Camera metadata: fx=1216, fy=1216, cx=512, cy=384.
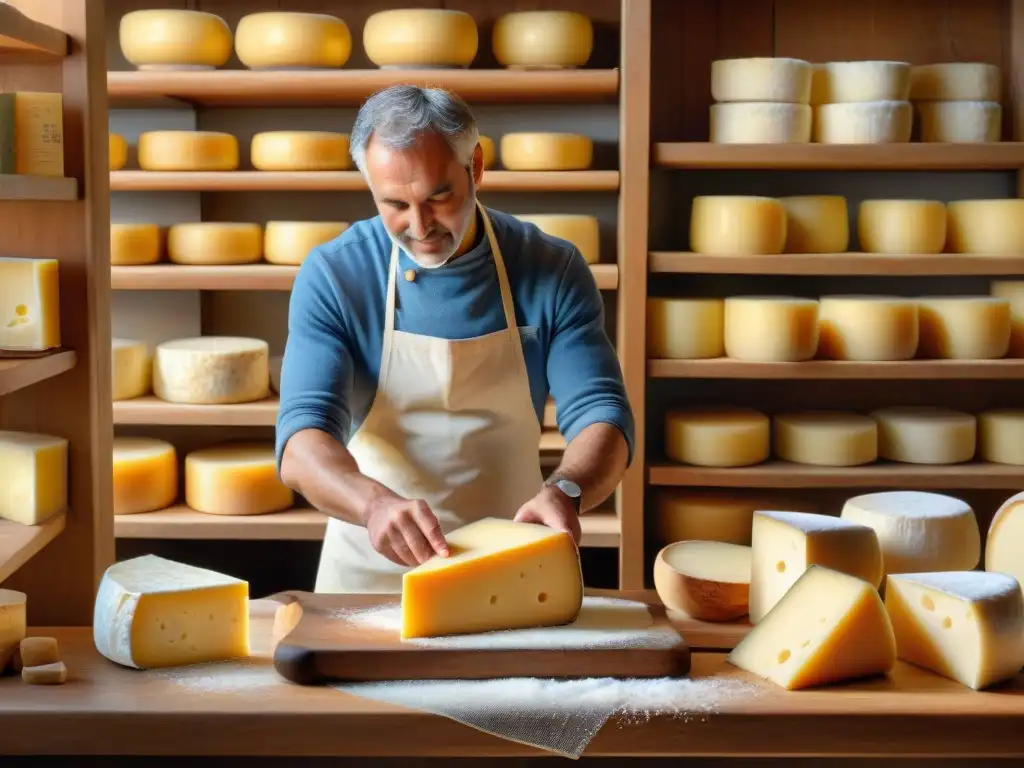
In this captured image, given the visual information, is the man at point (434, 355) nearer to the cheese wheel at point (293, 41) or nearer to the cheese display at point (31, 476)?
the cheese display at point (31, 476)

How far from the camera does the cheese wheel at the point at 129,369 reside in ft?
11.0

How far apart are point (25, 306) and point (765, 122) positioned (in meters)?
2.00

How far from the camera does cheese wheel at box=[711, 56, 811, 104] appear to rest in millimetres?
3189

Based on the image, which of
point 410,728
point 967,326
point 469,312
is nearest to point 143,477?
point 469,312

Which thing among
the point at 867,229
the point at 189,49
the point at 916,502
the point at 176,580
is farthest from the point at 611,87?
the point at 176,580

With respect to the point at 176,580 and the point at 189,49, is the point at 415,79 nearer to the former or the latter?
the point at 189,49

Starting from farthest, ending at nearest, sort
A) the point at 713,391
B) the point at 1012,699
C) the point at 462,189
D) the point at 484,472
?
the point at 713,391 → the point at 484,472 → the point at 462,189 → the point at 1012,699

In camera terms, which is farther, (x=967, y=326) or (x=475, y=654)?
(x=967, y=326)

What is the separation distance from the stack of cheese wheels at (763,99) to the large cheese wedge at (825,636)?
1947mm

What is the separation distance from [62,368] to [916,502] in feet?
4.67

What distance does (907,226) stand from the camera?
3.30 m

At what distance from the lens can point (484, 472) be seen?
2307 mm

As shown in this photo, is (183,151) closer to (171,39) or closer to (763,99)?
(171,39)

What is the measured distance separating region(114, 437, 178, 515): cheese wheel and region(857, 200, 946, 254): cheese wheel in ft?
6.73
